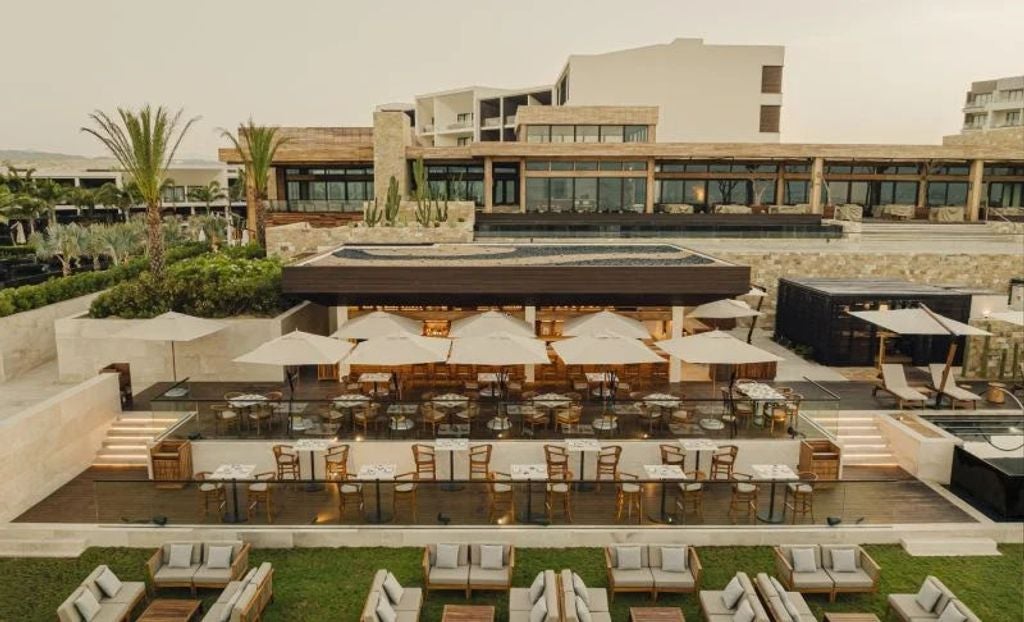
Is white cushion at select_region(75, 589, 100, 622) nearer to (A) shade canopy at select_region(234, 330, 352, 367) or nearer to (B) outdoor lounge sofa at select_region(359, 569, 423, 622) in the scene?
(B) outdoor lounge sofa at select_region(359, 569, 423, 622)

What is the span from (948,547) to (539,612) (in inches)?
323

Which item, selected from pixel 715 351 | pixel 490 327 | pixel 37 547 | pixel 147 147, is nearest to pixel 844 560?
pixel 715 351

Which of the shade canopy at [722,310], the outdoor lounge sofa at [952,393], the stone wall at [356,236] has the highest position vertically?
the stone wall at [356,236]

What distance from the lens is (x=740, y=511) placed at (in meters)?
12.3

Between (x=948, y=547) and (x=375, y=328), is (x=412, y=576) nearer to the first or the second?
(x=375, y=328)

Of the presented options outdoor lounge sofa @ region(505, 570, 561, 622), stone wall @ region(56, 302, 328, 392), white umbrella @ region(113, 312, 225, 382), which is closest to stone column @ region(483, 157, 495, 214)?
stone wall @ region(56, 302, 328, 392)

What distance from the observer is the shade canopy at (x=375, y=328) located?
17062mm

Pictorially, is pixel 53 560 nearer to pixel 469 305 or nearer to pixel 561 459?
pixel 561 459

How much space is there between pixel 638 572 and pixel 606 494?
1817 millimetres

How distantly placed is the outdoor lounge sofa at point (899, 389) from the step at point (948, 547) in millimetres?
5121

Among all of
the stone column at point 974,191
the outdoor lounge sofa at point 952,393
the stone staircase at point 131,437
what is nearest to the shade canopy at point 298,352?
the stone staircase at point 131,437

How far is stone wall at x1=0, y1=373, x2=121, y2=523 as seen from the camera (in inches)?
502

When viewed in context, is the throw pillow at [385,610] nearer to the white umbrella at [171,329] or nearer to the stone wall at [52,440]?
the stone wall at [52,440]

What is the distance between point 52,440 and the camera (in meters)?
13.9
